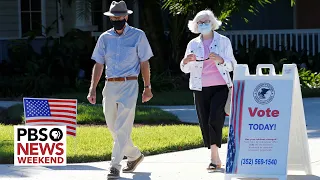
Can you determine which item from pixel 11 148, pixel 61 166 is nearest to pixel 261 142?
pixel 61 166

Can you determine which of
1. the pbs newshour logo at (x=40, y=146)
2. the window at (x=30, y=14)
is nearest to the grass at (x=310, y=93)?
the window at (x=30, y=14)

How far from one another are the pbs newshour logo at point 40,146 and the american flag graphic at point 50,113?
1.22 ft

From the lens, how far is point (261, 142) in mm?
8562

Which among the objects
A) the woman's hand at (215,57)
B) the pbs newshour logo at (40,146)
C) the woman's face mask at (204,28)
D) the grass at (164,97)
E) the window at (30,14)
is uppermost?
the woman's face mask at (204,28)

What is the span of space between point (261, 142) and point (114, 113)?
5.31 feet

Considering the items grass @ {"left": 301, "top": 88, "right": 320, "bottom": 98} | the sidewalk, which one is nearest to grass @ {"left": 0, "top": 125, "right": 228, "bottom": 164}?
the sidewalk

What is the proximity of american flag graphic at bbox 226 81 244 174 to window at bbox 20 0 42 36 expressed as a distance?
15080 mm

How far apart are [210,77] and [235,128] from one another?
98cm

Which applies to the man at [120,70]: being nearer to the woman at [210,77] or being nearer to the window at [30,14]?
the woman at [210,77]

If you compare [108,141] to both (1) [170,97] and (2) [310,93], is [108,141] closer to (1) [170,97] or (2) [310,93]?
(1) [170,97]

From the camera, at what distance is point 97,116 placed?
14.1 metres

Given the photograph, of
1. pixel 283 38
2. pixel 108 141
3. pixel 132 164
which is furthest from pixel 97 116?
pixel 283 38

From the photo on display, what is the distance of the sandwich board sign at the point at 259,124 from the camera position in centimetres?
853

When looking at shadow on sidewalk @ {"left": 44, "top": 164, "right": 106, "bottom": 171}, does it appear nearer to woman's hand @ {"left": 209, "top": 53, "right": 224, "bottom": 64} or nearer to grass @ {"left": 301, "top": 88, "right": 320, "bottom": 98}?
woman's hand @ {"left": 209, "top": 53, "right": 224, "bottom": 64}
